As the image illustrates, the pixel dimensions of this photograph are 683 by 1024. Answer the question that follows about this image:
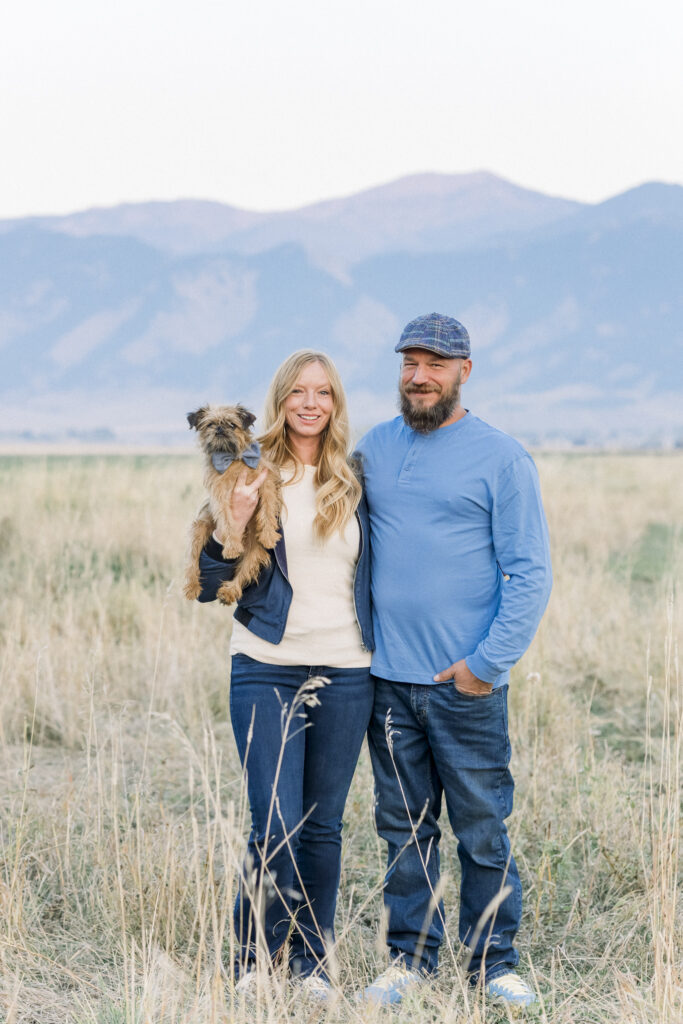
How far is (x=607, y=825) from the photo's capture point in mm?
4859

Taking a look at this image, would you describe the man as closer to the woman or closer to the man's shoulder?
the man's shoulder

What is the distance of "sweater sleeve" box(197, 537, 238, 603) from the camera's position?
3824mm

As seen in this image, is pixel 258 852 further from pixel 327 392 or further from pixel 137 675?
pixel 137 675

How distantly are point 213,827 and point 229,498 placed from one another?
5.07 feet

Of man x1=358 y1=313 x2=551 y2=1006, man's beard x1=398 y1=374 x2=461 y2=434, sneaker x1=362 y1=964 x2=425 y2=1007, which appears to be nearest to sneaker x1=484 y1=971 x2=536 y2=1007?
man x1=358 y1=313 x2=551 y2=1006

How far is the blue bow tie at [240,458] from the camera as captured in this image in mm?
3783

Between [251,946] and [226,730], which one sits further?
[226,730]

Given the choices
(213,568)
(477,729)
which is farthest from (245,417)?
(477,729)

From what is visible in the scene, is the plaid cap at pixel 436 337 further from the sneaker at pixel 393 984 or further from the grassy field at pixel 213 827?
the sneaker at pixel 393 984

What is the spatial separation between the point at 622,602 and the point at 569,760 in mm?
4000

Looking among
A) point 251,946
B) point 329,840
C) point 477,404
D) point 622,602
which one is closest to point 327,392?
point 329,840

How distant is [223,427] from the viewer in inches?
153

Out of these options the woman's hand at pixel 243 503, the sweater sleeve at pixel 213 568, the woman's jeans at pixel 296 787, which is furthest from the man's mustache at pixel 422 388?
the woman's jeans at pixel 296 787

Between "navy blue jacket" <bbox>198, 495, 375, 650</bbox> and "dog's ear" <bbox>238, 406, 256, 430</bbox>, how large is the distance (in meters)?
0.45
